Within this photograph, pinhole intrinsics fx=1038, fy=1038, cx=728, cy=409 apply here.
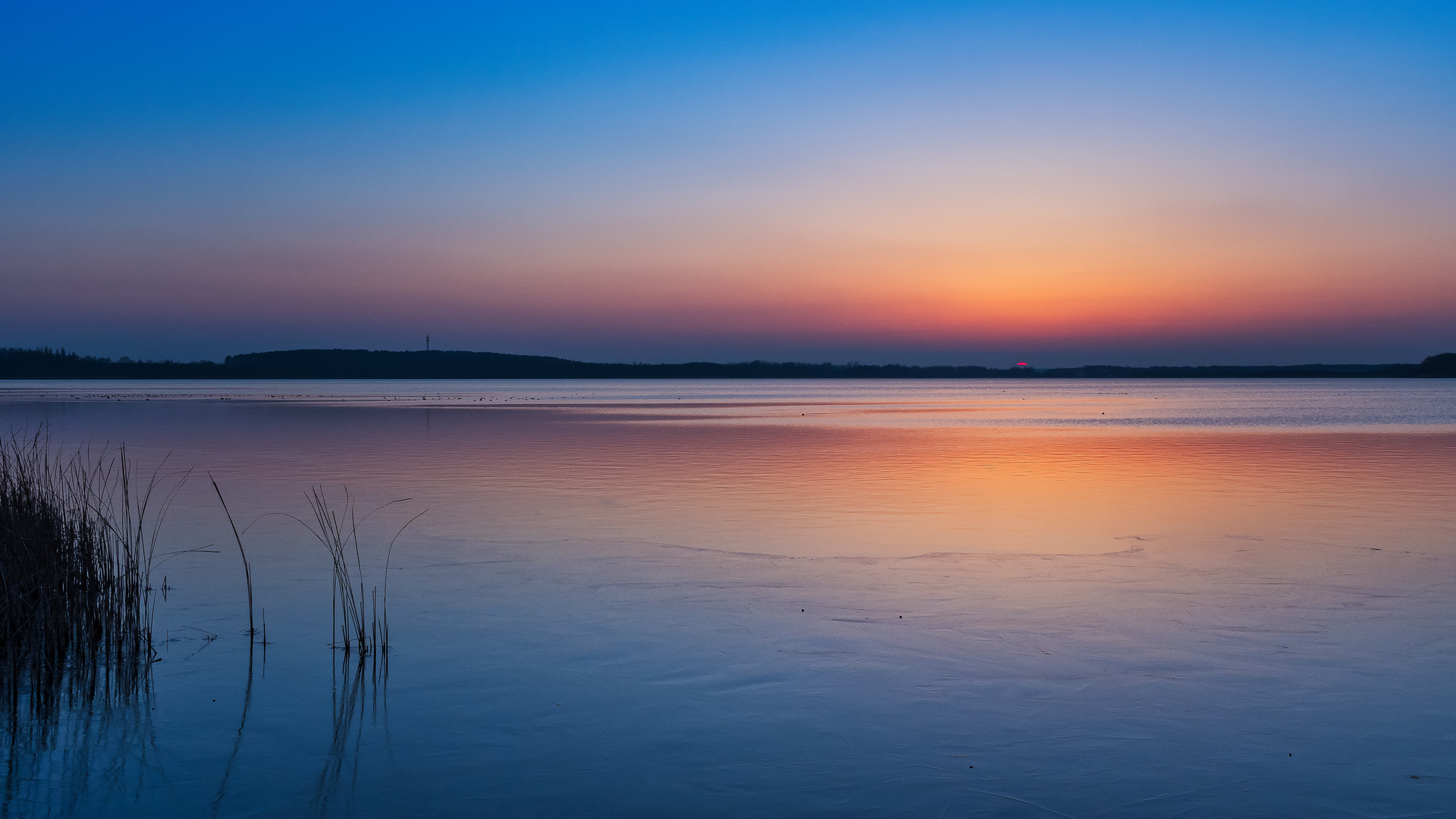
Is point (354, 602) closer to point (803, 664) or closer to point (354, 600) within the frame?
point (354, 600)

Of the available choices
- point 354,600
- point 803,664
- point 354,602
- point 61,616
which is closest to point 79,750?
point 61,616

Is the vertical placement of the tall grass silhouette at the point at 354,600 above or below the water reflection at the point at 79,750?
above

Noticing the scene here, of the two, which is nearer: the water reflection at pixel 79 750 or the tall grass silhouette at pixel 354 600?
the water reflection at pixel 79 750

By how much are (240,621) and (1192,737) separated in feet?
21.6

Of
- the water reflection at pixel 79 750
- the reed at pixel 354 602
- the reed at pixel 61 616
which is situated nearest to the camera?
the water reflection at pixel 79 750

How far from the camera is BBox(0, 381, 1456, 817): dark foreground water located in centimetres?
486

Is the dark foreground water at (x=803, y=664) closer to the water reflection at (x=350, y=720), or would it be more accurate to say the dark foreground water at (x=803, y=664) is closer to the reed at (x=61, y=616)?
the water reflection at (x=350, y=720)

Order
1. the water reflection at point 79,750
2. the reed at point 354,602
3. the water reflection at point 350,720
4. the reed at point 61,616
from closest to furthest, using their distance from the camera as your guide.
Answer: the water reflection at point 79,750 < the water reflection at point 350,720 < the reed at point 61,616 < the reed at point 354,602

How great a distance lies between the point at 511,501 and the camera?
14.7 metres

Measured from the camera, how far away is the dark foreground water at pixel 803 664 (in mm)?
4859

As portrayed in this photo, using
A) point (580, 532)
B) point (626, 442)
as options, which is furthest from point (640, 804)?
point (626, 442)

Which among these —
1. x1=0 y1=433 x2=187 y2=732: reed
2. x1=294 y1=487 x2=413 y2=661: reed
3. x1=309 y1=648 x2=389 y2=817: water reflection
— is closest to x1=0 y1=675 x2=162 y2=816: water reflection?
x1=0 y1=433 x2=187 y2=732: reed

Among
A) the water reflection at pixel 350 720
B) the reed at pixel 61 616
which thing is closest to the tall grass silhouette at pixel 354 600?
the water reflection at pixel 350 720

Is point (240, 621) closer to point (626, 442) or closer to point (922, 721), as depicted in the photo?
point (922, 721)
